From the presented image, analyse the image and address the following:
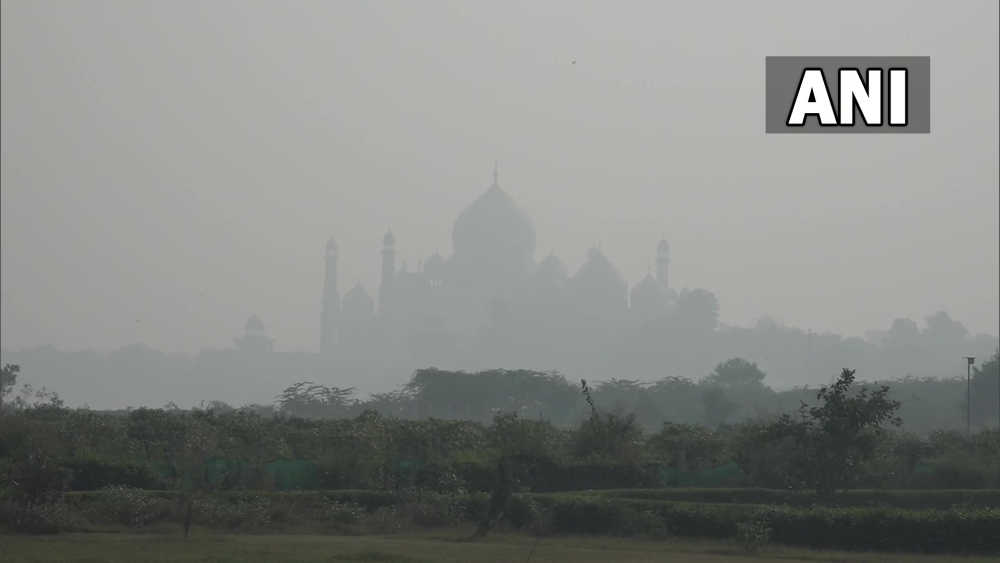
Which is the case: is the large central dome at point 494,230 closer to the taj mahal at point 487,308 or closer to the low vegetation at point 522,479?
the taj mahal at point 487,308

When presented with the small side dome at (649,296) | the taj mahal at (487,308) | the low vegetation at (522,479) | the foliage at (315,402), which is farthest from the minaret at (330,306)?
the low vegetation at (522,479)

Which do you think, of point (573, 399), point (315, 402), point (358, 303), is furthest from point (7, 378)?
point (358, 303)

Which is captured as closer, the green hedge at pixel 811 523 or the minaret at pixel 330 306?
the green hedge at pixel 811 523

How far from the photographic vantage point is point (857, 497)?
18.9 metres

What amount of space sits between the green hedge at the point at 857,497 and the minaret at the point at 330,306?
64.8 meters

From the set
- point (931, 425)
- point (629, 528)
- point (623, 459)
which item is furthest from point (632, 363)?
point (629, 528)

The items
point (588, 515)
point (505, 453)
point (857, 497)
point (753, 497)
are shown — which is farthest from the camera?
point (505, 453)

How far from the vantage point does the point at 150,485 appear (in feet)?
63.2

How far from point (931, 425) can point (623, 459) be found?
74.9 feet

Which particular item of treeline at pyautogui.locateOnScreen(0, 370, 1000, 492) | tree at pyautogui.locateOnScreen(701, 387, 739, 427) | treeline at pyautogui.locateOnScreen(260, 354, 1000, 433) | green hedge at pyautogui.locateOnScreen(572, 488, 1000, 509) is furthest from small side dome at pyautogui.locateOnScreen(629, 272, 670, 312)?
green hedge at pyautogui.locateOnScreen(572, 488, 1000, 509)

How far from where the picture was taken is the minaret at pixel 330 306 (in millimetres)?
83062

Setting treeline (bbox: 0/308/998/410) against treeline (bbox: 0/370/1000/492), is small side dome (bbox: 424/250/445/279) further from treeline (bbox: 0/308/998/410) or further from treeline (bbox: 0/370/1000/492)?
treeline (bbox: 0/370/1000/492)

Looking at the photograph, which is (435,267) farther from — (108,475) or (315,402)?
(108,475)

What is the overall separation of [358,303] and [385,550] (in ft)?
234
